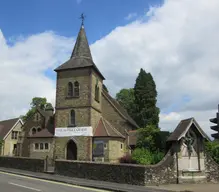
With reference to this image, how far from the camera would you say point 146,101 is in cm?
5125

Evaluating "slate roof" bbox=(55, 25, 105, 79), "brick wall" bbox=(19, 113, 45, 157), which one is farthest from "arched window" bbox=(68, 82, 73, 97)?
"brick wall" bbox=(19, 113, 45, 157)

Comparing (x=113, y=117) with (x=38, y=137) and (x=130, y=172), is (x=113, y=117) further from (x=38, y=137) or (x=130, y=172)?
(x=130, y=172)

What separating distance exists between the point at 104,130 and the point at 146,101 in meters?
21.3

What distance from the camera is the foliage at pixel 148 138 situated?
33.7 meters

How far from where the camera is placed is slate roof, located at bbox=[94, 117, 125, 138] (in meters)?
31.0

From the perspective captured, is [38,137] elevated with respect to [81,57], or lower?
lower

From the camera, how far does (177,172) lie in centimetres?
1858

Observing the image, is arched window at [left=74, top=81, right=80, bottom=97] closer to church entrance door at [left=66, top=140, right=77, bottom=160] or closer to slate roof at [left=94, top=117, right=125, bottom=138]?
slate roof at [left=94, top=117, right=125, bottom=138]

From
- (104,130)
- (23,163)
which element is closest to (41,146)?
(23,163)

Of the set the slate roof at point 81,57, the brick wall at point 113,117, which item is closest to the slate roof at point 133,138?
the brick wall at point 113,117

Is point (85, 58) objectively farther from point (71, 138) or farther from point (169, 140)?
point (169, 140)

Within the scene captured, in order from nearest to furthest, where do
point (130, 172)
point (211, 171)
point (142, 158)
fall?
point (130, 172) < point (211, 171) < point (142, 158)

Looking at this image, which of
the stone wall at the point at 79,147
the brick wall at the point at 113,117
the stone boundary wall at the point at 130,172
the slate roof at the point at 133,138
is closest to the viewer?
the stone boundary wall at the point at 130,172

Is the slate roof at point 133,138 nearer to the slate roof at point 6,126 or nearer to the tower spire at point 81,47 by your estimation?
the tower spire at point 81,47
